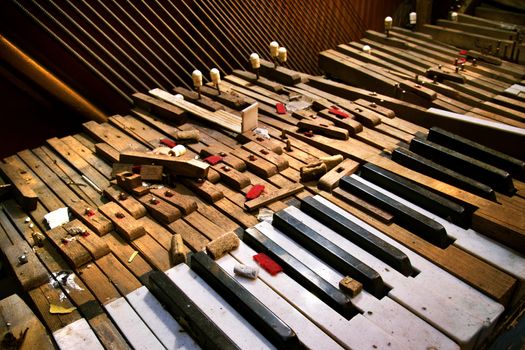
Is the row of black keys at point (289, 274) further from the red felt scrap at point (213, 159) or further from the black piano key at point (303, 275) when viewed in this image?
the red felt scrap at point (213, 159)

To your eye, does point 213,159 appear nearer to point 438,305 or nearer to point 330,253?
point 330,253

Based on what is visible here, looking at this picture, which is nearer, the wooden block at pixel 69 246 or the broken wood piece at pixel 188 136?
the wooden block at pixel 69 246

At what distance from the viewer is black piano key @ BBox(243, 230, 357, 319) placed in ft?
7.65

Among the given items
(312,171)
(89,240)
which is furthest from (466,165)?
(89,240)

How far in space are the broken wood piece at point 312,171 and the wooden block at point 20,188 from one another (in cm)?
188

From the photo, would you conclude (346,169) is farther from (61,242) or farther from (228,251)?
(61,242)

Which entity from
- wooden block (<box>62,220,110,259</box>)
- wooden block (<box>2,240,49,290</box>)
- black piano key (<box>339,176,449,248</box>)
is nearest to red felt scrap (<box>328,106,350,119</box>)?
black piano key (<box>339,176,449,248</box>)

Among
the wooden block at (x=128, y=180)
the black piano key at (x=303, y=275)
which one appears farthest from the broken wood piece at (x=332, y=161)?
the wooden block at (x=128, y=180)

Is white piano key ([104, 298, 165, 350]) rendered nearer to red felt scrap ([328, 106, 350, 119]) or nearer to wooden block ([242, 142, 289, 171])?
wooden block ([242, 142, 289, 171])

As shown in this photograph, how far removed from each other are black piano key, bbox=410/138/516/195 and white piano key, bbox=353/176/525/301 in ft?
1.79

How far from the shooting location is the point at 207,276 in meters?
2.48

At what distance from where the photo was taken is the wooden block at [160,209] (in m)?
3.05

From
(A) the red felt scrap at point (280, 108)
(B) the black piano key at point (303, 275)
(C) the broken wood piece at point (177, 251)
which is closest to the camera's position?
(B) the black piano key at point (303, 275)

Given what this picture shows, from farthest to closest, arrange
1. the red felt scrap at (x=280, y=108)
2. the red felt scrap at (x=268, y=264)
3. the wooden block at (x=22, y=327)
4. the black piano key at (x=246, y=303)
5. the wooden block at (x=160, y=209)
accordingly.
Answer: the red felt scrap at (x=280, y=108) < the wooden block at (x=160, y=209) < the red felt scrap at (x=268, y=264) < the wooden block at (x=22, y=327) < the black piano key at (x=246, y=303)
